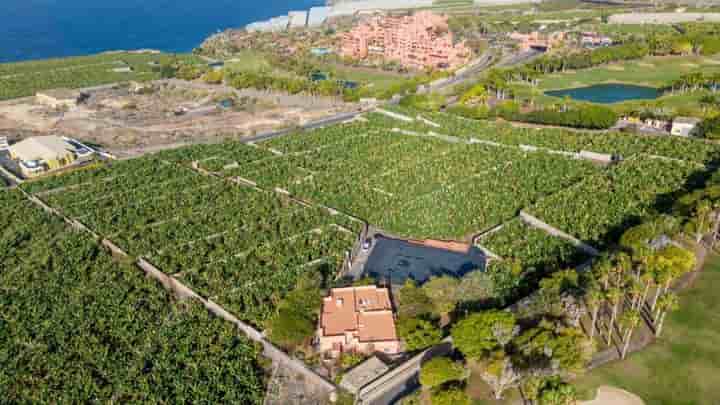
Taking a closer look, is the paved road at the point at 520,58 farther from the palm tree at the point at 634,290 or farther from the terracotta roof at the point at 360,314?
the terracotta roof at the point at 360,314

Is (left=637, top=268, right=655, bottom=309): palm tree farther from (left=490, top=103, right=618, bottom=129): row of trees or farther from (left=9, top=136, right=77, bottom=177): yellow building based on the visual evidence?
(left=9, top=136, right=77, bottom=177): yellow building

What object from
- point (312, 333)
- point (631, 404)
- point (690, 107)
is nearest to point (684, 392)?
point (631, 404)

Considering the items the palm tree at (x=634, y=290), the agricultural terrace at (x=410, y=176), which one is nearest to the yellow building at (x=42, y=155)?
the agricultural terrace at (x=410, y=176)

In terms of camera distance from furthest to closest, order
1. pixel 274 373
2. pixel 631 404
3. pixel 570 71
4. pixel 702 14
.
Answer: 1. pixel 702 14
2. pixel 570 71
3. pixel 274 373
4. pixel 631 404

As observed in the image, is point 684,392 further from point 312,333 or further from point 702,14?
point 702,14

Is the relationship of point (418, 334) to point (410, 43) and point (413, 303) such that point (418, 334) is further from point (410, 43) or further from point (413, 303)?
point (410, 43)
